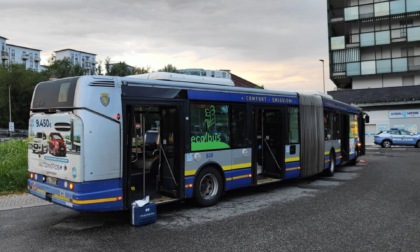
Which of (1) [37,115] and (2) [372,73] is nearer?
(1) [37,115]

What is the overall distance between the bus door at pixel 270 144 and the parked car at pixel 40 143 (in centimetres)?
574

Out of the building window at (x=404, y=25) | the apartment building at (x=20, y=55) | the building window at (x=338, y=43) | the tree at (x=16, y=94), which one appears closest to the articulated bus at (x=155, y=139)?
the building window at (x=338, y=43)

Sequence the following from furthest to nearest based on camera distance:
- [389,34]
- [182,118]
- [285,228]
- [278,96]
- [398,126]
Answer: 1. [389,34]
2. [398,126]
3. [278,96]
4. [182,118]
5. [285,228]

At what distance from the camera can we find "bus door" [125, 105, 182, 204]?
8.02 metres

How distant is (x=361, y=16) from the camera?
1713 inches

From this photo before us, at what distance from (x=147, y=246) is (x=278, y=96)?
21.0ft

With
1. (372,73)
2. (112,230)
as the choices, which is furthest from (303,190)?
(372,73)

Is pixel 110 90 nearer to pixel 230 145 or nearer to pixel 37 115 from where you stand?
pixel 37 115

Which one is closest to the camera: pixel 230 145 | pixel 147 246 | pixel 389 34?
pixel 147 246

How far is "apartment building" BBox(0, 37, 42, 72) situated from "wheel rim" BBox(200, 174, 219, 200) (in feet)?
331

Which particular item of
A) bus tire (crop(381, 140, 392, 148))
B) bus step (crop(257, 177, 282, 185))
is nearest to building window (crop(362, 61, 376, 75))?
bus tire (crop(381, 140, 392, 148))

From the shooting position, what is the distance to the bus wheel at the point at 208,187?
8.59 meters

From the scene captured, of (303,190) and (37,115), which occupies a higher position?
(37,115)

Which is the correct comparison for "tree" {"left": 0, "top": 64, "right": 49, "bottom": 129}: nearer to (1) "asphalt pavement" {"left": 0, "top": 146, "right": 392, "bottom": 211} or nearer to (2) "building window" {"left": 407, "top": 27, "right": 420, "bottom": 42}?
(2) "building window" {"left": 407, "top": 27, "right": 420, "bottom": 42}
